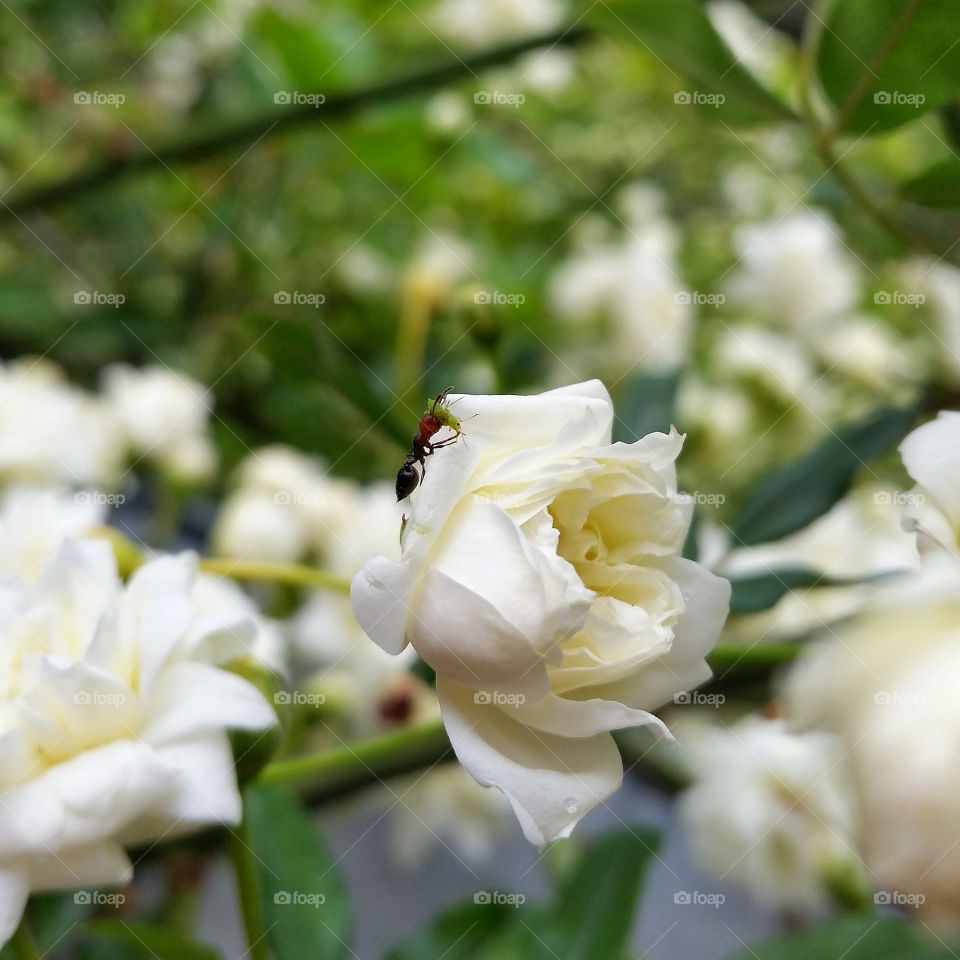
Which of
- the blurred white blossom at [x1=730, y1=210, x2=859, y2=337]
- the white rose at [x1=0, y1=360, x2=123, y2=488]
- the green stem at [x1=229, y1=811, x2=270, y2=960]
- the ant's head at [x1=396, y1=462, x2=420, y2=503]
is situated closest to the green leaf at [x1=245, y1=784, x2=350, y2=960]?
the green stem at [x1=229, y1=811, x2=270, y2=960]

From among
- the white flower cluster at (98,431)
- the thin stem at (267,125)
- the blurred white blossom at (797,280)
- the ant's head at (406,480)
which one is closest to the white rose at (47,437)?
the white flower cluster at (98,431)

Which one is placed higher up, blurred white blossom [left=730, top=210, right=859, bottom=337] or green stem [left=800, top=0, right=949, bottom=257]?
green stem [left=800, top=0, right=949, bottom=257]

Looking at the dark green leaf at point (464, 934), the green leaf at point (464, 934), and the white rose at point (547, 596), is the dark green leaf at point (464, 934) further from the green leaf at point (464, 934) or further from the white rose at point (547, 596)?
the white rose at point (547, 596)

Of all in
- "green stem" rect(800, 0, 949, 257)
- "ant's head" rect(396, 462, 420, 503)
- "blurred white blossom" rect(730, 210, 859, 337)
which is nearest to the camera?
"ant's head" rect(396, 462, 420, 503)

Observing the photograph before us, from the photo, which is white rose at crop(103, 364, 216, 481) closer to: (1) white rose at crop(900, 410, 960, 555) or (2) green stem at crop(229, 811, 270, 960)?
(2) green stem at crop(229, 811, 270, 960)

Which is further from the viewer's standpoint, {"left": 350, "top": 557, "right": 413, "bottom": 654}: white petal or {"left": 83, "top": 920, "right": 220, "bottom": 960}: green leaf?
{"left": 83, "top": 920, "right": 220, "bottom": 960}: green leaf

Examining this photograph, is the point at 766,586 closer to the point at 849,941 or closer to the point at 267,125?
the point at 849,941
